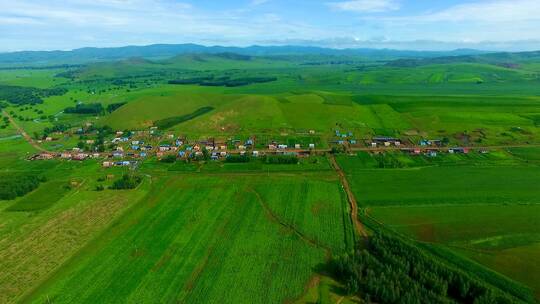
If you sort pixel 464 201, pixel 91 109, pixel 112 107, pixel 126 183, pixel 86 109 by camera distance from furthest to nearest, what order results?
pixel 112 107
pixel 86 109
pixel 91 109
pixel 126 183
pixel 464 201

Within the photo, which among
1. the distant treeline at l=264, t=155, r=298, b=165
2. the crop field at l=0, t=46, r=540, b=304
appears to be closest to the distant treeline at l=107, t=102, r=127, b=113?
the crop field at l=0, t=46, r=540, b=304

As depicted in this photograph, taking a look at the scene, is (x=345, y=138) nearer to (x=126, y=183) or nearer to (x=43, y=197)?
(x=126, y=183)

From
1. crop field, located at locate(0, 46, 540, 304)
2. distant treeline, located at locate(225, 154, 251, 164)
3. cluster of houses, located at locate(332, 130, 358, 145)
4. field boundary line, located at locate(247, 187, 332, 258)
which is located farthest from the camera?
cluster of houses, located at locate(332, 130, 358, 145)

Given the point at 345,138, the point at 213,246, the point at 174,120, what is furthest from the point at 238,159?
the point at 174,120

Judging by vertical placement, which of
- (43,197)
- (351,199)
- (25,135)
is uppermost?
(25,135)

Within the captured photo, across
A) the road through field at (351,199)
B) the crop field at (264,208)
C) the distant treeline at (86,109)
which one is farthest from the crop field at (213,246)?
the distant treeline at (86,109)

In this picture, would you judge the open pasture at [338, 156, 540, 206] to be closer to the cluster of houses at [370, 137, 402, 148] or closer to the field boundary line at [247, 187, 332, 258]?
the field boundary line at [247, 187, 332, 258]
